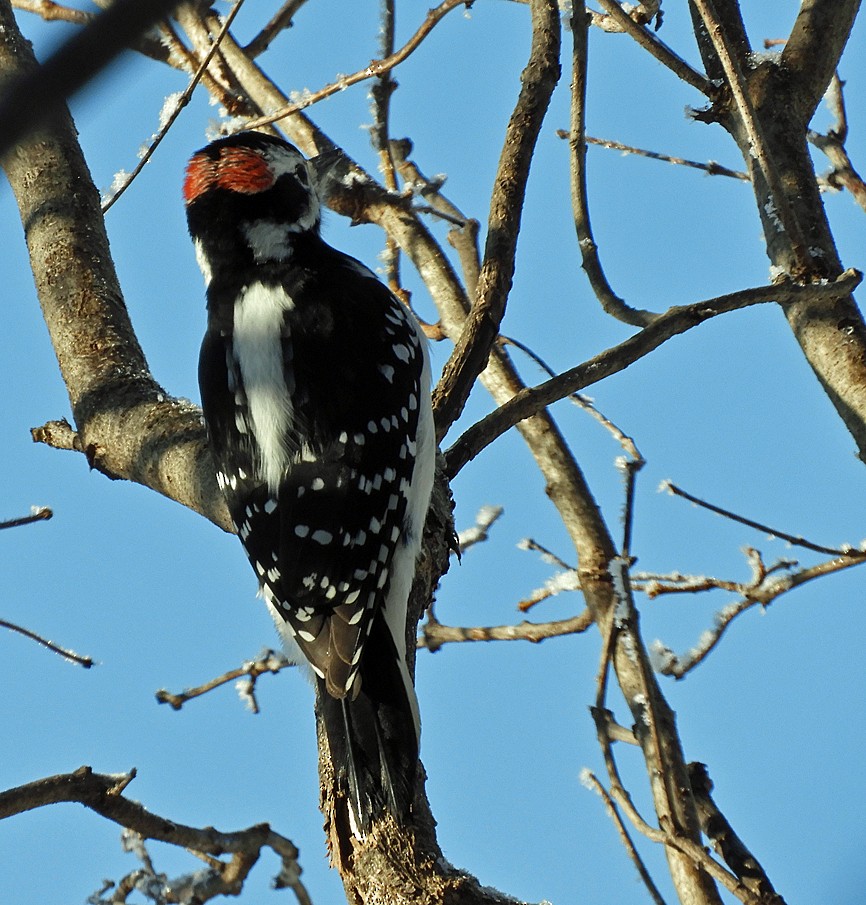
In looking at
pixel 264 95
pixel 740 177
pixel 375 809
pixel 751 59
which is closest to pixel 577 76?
pixel 751 59

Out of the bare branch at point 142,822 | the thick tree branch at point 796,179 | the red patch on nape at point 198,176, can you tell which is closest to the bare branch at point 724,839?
the thick tree branch at point 796,179

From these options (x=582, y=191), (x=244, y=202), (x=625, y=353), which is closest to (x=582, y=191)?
(x=582, y=191)

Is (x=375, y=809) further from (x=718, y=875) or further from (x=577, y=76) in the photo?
(x=577, y=76)

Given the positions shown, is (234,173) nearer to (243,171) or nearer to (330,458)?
(243,171)

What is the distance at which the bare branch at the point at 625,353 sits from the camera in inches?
113

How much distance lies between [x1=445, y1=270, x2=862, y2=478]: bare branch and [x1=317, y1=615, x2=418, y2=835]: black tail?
2.01 feet

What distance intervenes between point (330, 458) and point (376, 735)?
0.76 metres

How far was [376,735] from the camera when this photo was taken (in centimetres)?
232

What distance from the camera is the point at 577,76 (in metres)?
3.41

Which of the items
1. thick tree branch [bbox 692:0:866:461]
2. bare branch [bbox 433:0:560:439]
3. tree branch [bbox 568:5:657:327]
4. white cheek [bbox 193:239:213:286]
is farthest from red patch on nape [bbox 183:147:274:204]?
thick tree branch [bbox 692:0:866:461]

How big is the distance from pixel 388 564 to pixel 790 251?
4.58 feet

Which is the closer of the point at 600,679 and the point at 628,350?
the point at 600,679

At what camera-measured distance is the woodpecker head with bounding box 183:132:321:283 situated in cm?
336

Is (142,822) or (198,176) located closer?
(142,822)
